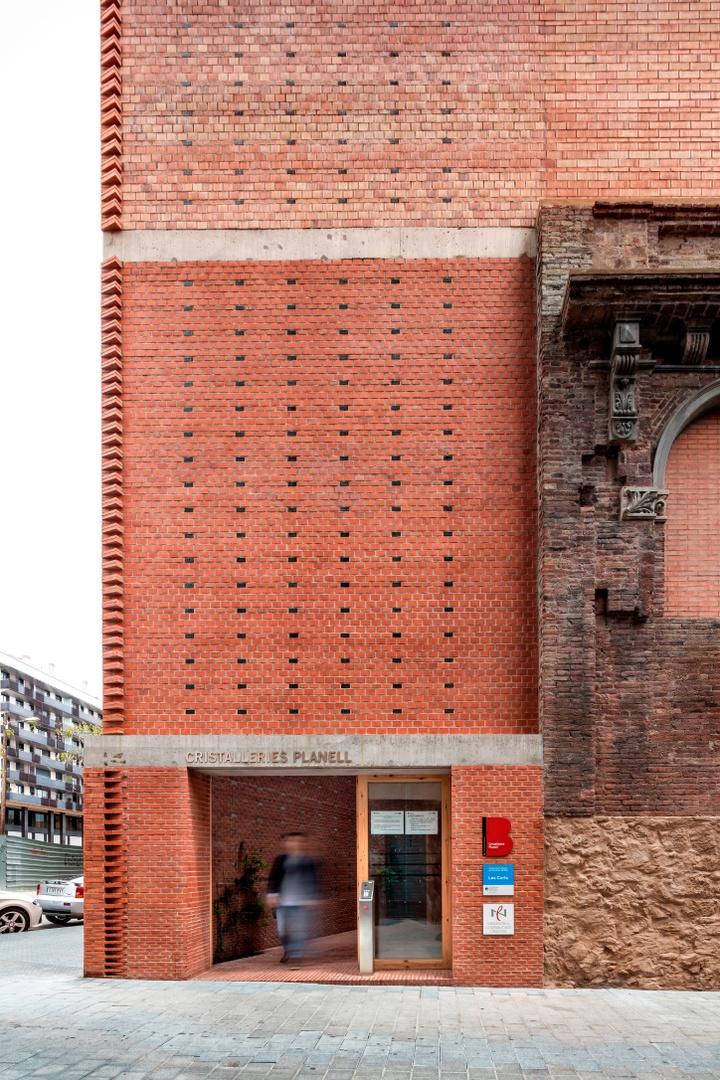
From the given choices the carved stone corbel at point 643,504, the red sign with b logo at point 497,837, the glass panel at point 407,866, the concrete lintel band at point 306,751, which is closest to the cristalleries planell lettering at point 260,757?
the concrete lintel band at point 306,751

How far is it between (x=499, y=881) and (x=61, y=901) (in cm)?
1559

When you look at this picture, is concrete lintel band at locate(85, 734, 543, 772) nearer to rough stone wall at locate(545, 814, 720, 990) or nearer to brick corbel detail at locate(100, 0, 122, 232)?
rough stone wall at locate(545, 814, 720, 990)

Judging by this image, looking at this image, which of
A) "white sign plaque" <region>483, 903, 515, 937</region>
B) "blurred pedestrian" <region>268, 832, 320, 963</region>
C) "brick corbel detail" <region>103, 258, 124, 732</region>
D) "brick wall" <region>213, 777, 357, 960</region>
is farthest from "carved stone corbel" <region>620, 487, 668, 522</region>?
"brick wall" <region>213, 777, 357, 960</region>

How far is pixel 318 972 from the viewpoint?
1421 cm

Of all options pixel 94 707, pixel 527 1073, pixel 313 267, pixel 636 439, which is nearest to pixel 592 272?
pixel 636 439

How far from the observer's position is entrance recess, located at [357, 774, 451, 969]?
14258 millimetres

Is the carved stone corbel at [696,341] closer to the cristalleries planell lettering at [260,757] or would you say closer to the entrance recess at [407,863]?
the entrance recess at [407,863]

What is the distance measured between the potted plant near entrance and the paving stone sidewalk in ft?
6.84

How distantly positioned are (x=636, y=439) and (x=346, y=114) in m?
5.90

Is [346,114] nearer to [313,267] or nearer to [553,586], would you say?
[313,267]

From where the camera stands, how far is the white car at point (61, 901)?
83.9 ft

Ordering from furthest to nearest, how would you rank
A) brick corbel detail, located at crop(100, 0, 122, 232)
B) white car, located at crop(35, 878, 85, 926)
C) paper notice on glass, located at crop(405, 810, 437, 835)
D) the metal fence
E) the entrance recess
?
the metal fence
white car, located at crop(35, 878, 85, 926)
brick corbel detail, located at crop(100, 0, 122, 232)
paper notice on glass, located at crop(405, 810, 437, 835)
the entrance recess

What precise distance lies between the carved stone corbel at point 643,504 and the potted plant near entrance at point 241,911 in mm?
7484

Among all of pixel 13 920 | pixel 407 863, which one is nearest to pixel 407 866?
pixel 407 863
